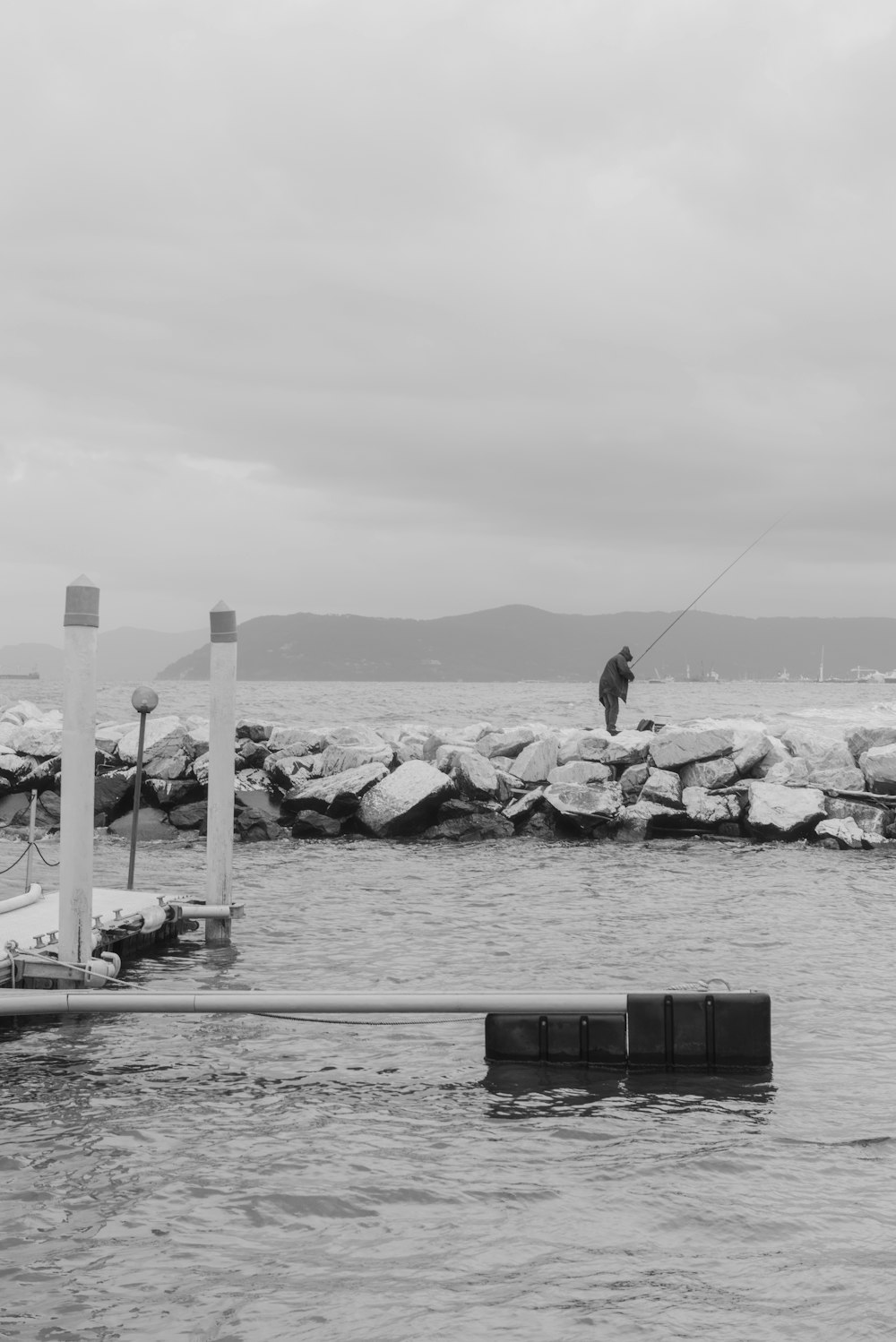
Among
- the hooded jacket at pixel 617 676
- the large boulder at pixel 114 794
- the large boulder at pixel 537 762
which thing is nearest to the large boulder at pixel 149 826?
the large boulder at pixel 114 794

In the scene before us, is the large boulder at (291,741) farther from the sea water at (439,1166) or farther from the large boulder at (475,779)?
the sea water at (439,1166)

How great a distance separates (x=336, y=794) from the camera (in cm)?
1911

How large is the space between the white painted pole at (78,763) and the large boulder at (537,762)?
40.1 ft

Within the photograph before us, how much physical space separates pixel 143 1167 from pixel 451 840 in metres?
12.6

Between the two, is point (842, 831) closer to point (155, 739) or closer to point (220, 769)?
point (220, 769)

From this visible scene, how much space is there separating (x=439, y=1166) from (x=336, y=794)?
42.4 ft

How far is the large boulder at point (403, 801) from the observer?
61.6 feet

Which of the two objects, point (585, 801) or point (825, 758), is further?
point (825, 758)

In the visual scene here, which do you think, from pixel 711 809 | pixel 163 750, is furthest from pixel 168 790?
pixel 711 809

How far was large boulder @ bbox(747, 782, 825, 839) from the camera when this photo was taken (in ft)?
60.4

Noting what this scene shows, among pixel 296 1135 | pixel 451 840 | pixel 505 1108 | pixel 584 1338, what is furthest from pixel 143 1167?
pixel 451 840

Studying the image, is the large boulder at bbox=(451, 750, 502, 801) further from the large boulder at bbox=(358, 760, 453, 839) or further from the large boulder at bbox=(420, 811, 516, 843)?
the large boulder at bbox=(358, 760, 453, 839)

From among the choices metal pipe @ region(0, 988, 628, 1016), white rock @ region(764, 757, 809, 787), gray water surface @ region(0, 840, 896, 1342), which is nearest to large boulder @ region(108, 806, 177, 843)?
gray water surface @ region(0, 840, 896, 1342)

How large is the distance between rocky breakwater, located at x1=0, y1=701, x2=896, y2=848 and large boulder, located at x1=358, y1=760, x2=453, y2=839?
2 cm
